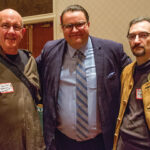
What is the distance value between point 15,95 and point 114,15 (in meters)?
2.05

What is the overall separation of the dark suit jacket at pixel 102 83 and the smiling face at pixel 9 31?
14.8 inches

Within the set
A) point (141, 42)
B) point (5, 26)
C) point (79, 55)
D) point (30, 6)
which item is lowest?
point (79, 55)

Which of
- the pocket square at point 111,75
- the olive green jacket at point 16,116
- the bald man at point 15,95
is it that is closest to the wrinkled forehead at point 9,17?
the bald man at point 15,95

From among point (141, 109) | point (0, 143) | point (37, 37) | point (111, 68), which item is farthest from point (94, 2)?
point (0, 143)

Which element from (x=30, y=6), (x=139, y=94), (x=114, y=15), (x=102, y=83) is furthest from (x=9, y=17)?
(x=30, y=6)

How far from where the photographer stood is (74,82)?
1.74 meters

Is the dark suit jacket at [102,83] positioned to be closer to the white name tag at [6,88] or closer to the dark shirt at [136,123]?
the dark shirt at [136,123]

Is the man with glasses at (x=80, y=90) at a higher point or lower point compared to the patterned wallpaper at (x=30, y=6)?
lower

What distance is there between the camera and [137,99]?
147 centimetres

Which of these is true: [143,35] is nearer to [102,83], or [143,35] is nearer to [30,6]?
[102,83]

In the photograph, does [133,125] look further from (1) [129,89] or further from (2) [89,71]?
(2) [89,71]

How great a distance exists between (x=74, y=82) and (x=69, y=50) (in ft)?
1.03

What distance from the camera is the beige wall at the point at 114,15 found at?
2760 millimetres

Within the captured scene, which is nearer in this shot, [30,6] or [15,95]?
[15,95]
